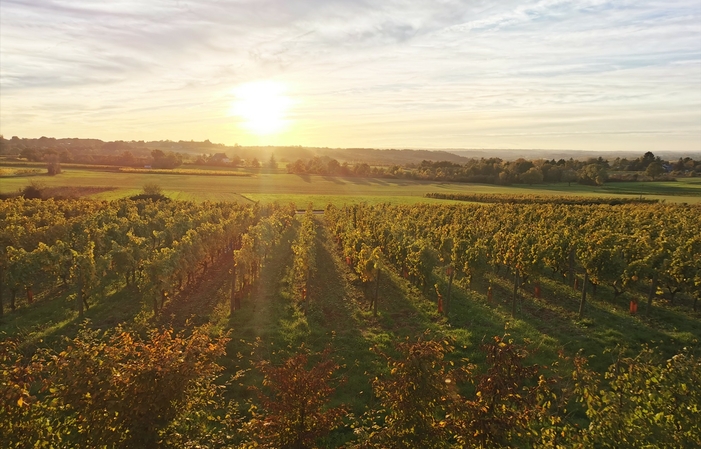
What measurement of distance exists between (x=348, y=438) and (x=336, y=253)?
1998 centimetres

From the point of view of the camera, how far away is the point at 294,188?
258 ft

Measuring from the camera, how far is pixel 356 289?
21.8m

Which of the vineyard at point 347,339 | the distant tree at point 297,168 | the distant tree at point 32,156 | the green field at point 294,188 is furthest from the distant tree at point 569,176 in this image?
the distant tree at point 32,156

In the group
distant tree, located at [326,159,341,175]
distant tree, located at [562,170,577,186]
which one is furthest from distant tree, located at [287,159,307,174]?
distant tree, located at [562,170,577,186]

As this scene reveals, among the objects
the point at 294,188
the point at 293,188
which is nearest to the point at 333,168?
the point at 294,188

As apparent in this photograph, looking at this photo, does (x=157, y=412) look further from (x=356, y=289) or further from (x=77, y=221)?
(x=77, y=221)

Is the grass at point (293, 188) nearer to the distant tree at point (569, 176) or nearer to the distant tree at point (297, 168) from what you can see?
the distant tree at point (569, 176)

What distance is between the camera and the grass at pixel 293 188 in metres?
63.6

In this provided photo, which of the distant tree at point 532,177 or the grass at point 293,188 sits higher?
the distant tree at point 532,177

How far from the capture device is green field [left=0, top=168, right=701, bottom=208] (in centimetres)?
6322

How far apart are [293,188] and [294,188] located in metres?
0.25

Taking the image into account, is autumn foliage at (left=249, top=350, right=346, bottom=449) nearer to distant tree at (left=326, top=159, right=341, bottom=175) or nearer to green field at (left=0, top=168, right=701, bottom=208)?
green field at (left=0, top=168, right=701, bottom=208)

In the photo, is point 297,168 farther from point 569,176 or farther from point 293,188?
point 569,176

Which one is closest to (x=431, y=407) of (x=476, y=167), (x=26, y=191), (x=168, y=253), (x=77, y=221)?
(x=168, y=253)
